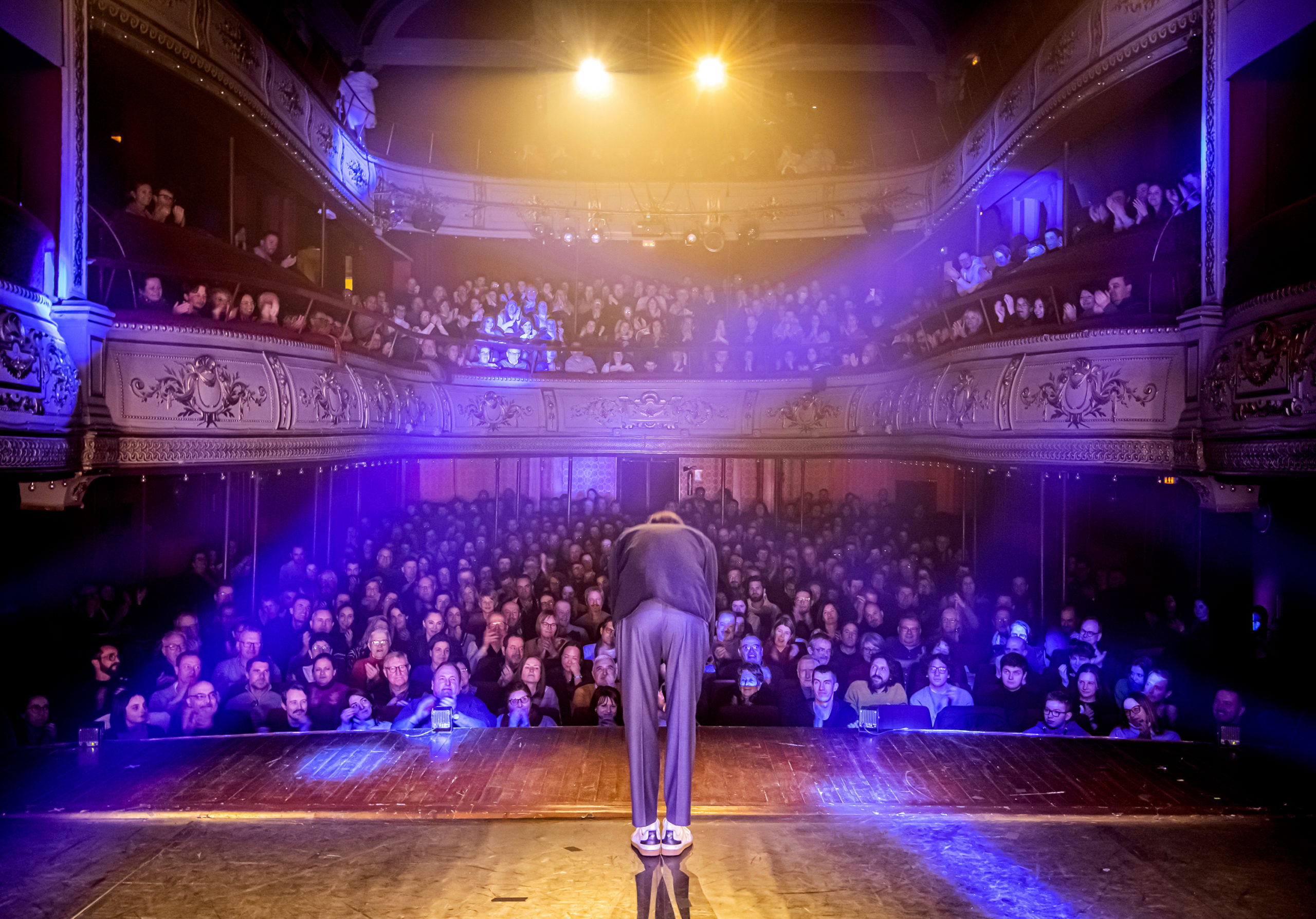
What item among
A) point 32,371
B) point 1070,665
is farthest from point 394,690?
point 1070,665

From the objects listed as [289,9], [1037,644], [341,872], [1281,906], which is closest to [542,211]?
[289,9]

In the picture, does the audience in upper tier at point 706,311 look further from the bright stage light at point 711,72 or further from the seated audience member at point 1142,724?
the bright stage light at point 711,72

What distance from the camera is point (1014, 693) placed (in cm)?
633

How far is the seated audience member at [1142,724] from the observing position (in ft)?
18.9

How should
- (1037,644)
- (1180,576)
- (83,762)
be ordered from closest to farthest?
1. (83,762)
2. (1037,644)
3. (1180,576)

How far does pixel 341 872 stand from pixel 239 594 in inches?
325

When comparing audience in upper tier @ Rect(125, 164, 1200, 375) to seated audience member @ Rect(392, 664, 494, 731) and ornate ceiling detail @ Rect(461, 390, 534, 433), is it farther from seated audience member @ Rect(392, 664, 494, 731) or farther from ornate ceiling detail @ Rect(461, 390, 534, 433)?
seated audience member @ Rect(392, 664, 494, 731)

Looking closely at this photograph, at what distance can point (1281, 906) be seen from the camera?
11.0ft

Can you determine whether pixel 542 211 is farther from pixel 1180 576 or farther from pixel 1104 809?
pixel 1104 809

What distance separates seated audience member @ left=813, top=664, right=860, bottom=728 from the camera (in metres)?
6.21

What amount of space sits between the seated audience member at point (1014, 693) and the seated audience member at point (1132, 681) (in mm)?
679

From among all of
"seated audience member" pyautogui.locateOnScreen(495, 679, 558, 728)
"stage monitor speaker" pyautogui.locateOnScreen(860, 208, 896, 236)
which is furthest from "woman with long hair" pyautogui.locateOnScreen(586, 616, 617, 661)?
"stage monitor speaker" pyautogui.locateOnScreen(860, 208, 896, 236)

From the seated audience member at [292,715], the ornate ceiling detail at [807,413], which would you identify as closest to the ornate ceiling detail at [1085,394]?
the ornate ceiling detail at [807,413]

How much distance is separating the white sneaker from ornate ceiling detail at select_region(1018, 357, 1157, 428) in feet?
18.2
